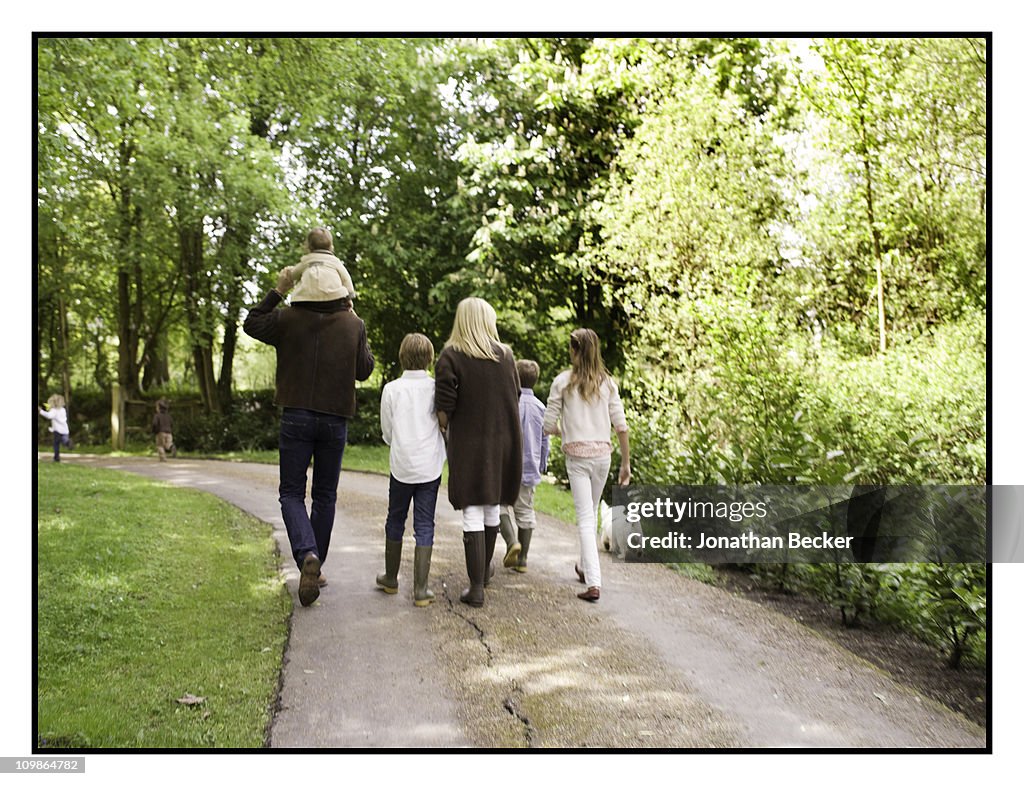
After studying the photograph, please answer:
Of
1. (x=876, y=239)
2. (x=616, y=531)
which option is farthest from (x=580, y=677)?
(x=876, y=239)

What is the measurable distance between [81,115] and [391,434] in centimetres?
308

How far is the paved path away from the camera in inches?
132

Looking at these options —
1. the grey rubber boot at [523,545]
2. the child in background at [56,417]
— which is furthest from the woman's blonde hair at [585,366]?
the child in background at [56,417]

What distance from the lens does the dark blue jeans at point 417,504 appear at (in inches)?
182

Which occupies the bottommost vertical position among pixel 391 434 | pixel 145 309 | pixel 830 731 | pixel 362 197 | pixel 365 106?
pixel 830 731

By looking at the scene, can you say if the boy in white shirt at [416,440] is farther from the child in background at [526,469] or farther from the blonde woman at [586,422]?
the child in background at [526,469]

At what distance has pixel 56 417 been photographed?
14.9 ft

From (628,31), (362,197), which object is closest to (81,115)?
(362,197)

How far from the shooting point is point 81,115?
16.8 ft

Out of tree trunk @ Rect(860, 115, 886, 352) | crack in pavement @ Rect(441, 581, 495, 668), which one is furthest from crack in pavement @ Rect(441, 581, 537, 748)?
tree trunk @ Rect(860, 115, 886, 352)

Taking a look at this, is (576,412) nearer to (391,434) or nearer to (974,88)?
(391,434)

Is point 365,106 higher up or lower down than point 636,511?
higher up

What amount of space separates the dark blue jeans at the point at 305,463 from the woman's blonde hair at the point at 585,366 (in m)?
1.49

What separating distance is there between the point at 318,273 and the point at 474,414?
1.24 metres
